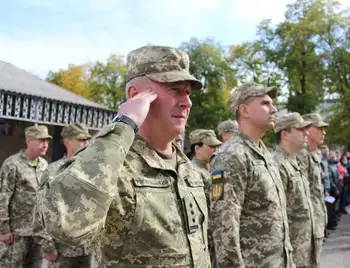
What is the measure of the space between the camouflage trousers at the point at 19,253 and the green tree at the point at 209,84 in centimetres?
2270

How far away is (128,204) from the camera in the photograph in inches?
70.1

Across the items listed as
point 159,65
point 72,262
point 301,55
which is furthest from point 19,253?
point 301,55

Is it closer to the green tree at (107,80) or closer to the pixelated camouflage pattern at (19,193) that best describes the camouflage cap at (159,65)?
the pixelated camouflage pattern at (19,193)

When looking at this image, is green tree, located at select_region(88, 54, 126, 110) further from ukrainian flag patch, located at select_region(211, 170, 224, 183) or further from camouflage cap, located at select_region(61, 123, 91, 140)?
ukrainian flag patch, located at select_region(211, 170, 224, 183)

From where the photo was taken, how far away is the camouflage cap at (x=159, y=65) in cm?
197

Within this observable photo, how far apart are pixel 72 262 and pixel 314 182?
10.1ft

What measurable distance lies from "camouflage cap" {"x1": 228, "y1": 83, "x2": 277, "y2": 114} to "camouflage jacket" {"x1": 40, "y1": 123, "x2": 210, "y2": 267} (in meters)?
1.42

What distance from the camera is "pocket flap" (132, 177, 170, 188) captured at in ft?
6.02

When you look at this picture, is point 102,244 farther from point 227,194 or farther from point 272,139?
point 272,139

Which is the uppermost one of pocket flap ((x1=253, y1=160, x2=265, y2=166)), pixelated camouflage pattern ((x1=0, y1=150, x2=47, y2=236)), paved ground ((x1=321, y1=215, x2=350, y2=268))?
pocket flap ((x1=253, y1=160, x2=265, y2=166))

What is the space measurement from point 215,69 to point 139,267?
93.1ft

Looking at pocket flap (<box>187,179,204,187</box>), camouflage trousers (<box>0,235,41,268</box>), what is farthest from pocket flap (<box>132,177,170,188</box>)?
camouflage trousers (<box>0,235,41,268</box>)

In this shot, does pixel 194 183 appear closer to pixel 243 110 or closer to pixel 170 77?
pixel 170 77

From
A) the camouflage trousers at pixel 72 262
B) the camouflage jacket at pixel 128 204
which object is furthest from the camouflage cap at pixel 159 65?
the camouflage trousers at pixel 72 262
